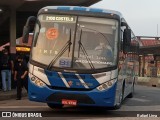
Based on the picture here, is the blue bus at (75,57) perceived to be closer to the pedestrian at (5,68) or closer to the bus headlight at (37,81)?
the bus headlight at (37,81)

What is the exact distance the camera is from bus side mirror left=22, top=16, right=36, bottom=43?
42.6 ft

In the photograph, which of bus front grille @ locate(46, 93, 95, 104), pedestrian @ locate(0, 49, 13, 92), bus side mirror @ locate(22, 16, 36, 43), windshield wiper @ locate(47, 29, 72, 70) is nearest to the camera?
bus front grille @ locate(46, 93, 95, 104)

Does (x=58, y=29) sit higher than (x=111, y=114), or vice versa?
(x=58, y=29)

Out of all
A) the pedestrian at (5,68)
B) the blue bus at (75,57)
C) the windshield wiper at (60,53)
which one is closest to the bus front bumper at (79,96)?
the blue bus at (75,57)

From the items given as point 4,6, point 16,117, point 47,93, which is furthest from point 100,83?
point 4,6

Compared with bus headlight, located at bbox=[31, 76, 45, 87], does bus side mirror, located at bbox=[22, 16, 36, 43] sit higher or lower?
higher

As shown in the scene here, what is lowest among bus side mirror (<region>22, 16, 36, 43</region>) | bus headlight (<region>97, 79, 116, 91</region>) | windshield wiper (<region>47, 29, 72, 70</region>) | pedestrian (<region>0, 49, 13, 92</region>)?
pedestrian (<region>0, 49, 13, 92</region>)

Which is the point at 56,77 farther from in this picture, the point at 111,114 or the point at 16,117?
the point at 111,114

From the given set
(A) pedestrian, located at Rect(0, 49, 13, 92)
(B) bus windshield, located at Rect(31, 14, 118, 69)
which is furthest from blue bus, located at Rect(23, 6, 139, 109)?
(A) pedestrian, located at Rect(0, 49, 13, 92)

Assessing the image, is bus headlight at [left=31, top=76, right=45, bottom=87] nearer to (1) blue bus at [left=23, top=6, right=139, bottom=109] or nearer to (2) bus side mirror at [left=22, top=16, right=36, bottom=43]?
(1) blue bus at [left=23, top=6, right=139, bottom=109]

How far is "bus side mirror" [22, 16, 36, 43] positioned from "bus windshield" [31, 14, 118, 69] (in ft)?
0.77

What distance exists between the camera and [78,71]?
12.6 meters

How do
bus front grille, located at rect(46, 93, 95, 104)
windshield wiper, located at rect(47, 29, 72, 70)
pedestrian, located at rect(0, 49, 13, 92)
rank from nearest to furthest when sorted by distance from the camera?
bus front grille, located at rect(46, 93, 95, 104) < windshield wiper, located at rect(47, 29, 72, 70) < pedestrian, located at rect(0, 49, 13, 92)

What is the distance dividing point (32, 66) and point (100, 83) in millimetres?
1956
